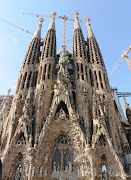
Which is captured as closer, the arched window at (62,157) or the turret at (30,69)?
the arched window at (62,157)

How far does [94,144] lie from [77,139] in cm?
166

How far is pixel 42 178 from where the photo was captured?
14266mm

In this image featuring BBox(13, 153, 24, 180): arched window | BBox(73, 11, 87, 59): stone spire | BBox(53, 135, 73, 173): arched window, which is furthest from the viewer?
BBox(73, 11, 87, 59): stone spire

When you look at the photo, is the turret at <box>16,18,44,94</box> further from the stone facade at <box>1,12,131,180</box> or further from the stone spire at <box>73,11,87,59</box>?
the stone spire at <box>73,11,87,59</box>

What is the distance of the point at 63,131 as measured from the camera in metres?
17.1

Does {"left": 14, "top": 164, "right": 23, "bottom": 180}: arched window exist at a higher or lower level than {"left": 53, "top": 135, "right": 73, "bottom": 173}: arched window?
lower

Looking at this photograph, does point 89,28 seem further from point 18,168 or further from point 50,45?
point 18,168

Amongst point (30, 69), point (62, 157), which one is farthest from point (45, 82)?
point (62, 157)

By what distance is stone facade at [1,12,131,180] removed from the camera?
14.5 metres

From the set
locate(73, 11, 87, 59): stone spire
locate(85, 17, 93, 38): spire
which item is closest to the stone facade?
locate(73, 11, 87, 59): stone spire

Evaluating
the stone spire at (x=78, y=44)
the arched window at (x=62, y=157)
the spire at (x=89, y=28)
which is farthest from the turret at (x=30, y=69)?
the spire at (x=89, y=28)

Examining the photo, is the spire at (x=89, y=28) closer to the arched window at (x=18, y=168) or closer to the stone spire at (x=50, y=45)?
the stone spire at (x=50, y=45)

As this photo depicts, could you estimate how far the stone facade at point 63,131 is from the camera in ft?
47.6

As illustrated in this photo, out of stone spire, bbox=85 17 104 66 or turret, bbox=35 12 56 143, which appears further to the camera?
stone spire, bbox=85 17 104 66
